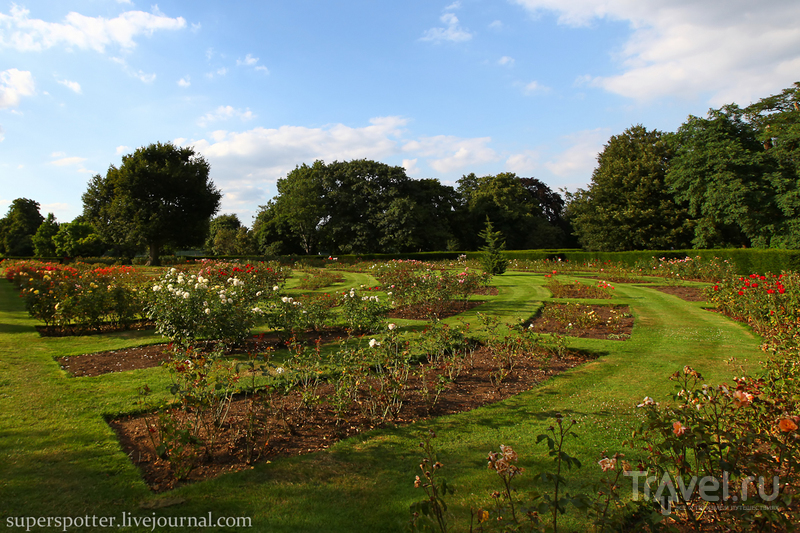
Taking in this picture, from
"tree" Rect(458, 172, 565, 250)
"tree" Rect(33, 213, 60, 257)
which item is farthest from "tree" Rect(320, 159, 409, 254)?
"tree" Rect(33, 213, 60, 257)

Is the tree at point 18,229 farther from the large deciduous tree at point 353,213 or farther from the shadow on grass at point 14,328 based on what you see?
the shadow on grass at point 14,328

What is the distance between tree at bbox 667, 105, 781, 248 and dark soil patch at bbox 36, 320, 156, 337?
28255mm

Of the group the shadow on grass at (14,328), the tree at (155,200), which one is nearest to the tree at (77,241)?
the tree at (155,200)

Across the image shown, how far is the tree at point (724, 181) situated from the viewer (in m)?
22.8

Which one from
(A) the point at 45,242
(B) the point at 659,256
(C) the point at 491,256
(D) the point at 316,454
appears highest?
(A) the point at 45,242

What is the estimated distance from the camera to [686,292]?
12.5m

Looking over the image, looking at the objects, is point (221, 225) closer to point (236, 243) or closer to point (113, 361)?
point (236, 243)

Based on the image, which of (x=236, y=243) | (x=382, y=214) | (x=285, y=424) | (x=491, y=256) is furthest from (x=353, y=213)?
(x=285, y=424)

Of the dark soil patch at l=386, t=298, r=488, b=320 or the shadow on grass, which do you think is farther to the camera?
the dark soil patch at l=386, t=298, r=488, b=320

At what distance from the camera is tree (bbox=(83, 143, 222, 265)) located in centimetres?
2778

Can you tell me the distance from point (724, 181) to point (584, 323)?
22233 millimetres

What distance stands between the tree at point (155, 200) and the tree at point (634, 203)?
2898 cm

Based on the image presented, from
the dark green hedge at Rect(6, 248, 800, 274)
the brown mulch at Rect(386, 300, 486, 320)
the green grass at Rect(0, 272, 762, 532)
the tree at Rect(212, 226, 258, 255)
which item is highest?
the tree at Rect(212, 226, 258, 255)

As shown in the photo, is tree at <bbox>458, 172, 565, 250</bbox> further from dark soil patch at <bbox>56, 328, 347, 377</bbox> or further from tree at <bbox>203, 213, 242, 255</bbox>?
dark soil patch at <bbox>56, 328, 347, 377</bbox>
